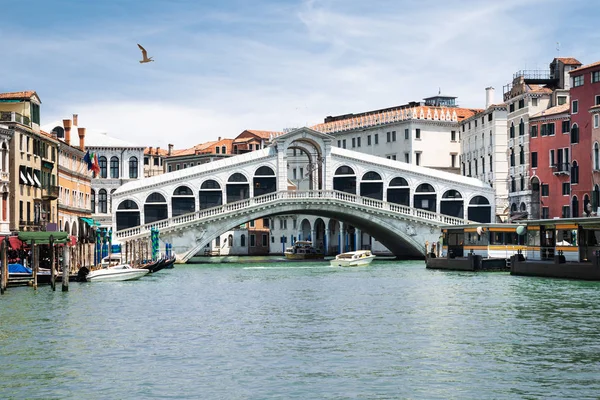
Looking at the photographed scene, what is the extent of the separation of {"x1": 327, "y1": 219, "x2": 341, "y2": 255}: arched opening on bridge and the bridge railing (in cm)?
2167

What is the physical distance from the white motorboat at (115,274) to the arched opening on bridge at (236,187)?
1793 centimetres

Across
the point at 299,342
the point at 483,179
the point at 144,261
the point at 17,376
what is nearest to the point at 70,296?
the point at 299,342

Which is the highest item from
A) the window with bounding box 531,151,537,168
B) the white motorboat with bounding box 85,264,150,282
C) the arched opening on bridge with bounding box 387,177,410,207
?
the window with bounding box 531,151,537,168

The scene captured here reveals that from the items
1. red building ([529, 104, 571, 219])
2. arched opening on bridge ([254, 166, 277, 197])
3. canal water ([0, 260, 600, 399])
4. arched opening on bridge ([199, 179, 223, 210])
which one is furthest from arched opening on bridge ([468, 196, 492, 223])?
canal water ([0, 260, 600, 399])

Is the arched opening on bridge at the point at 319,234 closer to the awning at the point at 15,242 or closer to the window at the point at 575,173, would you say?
the window at the point at 575,173

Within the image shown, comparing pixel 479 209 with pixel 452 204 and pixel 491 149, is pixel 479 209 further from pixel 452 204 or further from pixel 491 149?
pixel 491 149

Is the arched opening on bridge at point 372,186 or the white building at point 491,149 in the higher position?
the white building at point 491,149

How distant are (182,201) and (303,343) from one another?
3858 centimetres

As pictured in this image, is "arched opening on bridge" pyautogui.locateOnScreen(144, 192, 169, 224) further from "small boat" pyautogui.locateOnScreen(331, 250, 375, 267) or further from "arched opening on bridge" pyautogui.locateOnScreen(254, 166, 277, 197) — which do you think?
"small boat" pyautogui.locateOnScreen(331, 250, 375, 267)

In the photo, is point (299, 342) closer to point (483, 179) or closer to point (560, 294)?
point (560, 294)

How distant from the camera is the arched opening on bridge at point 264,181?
60.1 m

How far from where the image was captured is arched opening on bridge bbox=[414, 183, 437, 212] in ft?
203

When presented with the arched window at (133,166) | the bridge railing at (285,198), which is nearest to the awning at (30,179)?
the bridge railing at (285,198)

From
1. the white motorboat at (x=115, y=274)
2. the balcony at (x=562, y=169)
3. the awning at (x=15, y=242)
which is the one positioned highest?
the balcony at (x=562, y=169)
